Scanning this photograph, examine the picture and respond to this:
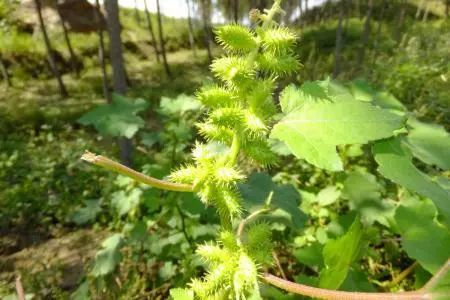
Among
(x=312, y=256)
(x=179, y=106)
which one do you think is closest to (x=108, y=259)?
(x=179, y=106)

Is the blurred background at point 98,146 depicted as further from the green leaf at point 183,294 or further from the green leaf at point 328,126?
the green leaf at point 183,294

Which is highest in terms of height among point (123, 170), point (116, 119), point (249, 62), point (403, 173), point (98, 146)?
point (249, 62)

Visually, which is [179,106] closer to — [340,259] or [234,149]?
[340,259]

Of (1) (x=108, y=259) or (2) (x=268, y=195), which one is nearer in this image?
(2) (x=268, y=195)

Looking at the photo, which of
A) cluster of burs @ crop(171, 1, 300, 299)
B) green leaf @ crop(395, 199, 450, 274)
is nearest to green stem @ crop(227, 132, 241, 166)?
cluster of burs @ crop(171, 1, 300, 299)

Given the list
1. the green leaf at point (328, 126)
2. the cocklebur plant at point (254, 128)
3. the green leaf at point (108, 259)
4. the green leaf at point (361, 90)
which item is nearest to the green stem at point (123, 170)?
the cocklebur plant at point (254, 128)

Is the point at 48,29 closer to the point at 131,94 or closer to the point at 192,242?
the point at 131,94

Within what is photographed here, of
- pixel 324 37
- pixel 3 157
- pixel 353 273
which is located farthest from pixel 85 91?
pixel 324 37
